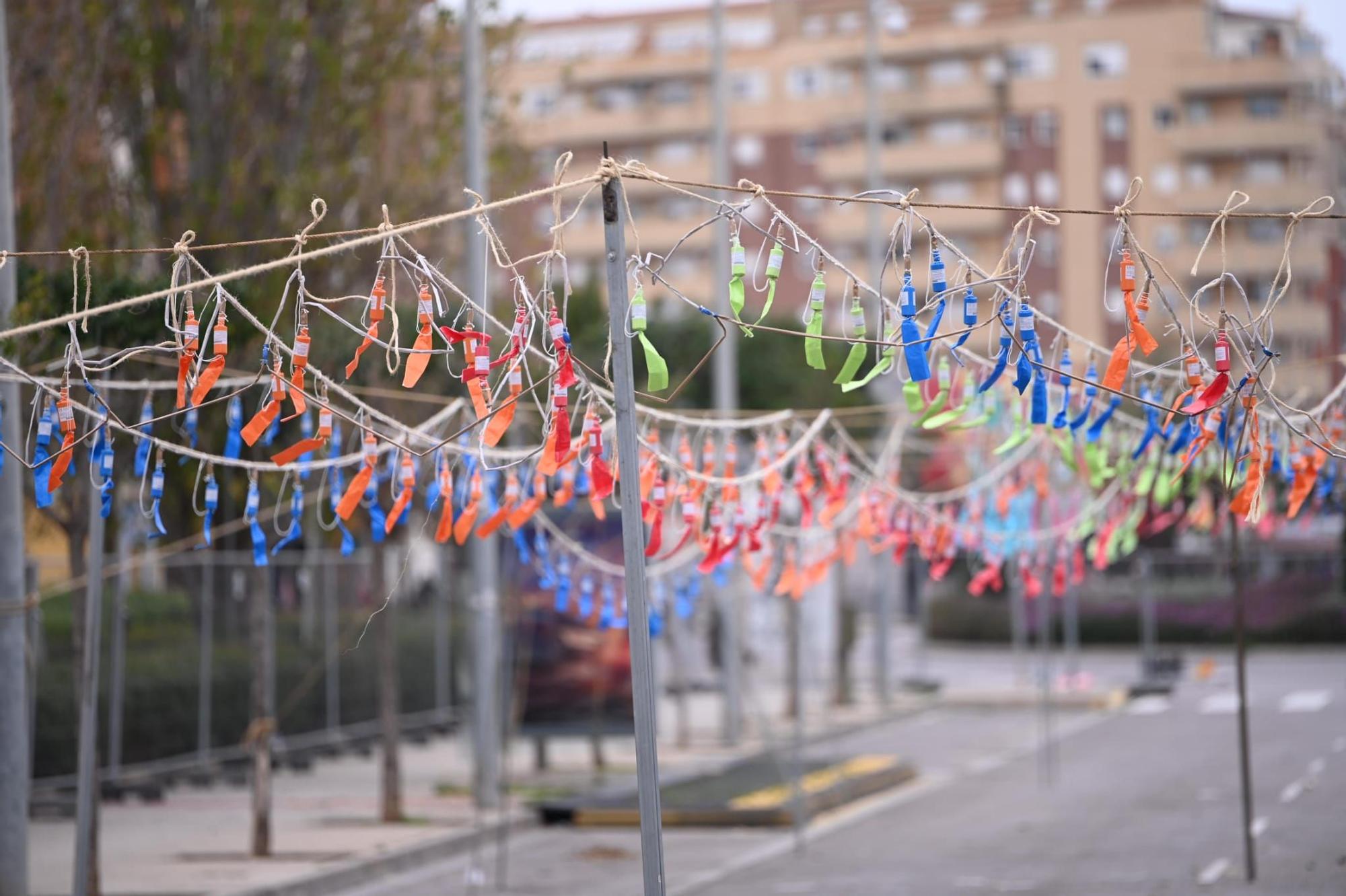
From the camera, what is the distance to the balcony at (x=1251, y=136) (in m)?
68.1

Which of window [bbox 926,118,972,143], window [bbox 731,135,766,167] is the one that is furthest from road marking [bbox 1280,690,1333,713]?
window [bbox 731,135,766,167]

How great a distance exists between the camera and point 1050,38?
237 ft

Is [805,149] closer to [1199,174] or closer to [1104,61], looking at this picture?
[1104,61]

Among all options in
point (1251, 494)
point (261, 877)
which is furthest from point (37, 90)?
point (1251, 494)

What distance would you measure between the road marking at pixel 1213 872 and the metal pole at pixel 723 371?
393 inches

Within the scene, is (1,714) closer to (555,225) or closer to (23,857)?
(23,857)

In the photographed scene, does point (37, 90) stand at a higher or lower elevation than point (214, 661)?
higher

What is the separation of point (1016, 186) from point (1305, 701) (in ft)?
152

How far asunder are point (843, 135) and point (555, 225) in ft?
228

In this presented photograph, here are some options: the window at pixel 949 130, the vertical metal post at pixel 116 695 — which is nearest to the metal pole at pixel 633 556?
the vertical metal post at pixel 116 695

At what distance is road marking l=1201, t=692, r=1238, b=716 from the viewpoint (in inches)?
1113

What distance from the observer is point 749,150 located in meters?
78.1

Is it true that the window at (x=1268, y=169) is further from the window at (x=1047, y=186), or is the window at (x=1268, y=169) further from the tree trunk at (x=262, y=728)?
the tree trunk at (x=262, y=728)

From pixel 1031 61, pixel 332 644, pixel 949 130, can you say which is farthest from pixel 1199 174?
pixel 332 644
